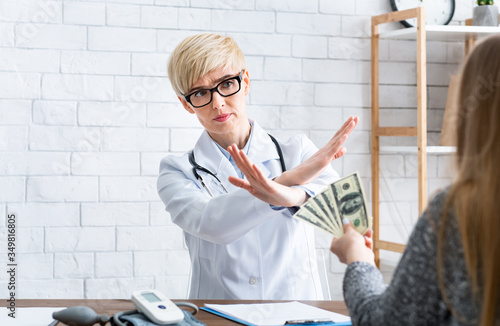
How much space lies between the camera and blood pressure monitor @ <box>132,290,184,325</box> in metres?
1.14

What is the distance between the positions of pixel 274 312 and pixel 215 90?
2.18ft

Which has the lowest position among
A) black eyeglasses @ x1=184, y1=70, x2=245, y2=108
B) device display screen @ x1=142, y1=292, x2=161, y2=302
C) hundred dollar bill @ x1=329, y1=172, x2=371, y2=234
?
device display screen @ x1=142, y1=292, x2=161, y2=302

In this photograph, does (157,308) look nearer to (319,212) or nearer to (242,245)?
(319,212)

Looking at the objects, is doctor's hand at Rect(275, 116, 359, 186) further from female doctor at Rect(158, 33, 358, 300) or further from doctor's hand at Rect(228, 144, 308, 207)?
female doctor at Rect(158, 33, 358, 300)

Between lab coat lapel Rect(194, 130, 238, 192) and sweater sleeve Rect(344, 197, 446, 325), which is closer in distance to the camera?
sweater sleeve Rect(344, 197, 446, 325)

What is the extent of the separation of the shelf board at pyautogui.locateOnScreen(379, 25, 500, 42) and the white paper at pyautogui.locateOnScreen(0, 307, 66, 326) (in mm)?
2037

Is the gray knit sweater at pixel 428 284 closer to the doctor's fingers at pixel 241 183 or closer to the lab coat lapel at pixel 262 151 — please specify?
the doctor's fingers at pixel 241 183

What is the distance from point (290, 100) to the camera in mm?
2781

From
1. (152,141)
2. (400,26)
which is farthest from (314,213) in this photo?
(400,26)

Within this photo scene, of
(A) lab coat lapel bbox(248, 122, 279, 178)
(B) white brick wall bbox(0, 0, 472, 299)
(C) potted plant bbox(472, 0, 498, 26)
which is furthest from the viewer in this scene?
(C) potted plant bbox(472, 0, 498, 26)

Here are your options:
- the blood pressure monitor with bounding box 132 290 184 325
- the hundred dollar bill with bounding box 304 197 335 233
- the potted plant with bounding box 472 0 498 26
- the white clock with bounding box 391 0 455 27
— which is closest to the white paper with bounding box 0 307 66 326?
the blood pressure monitor with bounding box 132 290 184 325

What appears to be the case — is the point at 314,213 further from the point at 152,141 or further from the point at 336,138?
the point at 152,141

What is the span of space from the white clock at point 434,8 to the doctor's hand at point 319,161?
1.60m

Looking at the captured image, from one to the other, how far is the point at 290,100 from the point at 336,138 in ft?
4.40
